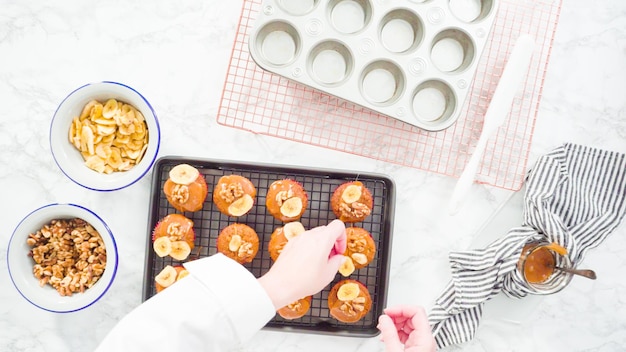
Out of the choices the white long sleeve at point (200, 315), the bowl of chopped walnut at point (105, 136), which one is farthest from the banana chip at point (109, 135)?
the white long sleeve at point (200, 315)

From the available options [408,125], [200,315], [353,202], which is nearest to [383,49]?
[408,125]

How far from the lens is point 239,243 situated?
188 cm

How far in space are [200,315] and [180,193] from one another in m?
0.63

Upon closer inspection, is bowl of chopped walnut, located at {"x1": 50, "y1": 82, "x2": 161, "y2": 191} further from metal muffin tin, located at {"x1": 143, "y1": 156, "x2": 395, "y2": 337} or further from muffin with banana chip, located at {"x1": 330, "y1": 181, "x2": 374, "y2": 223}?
muffin with banana chip, located at {"x1": 330, "y1": 181, "x2": 374, "y2": 223}

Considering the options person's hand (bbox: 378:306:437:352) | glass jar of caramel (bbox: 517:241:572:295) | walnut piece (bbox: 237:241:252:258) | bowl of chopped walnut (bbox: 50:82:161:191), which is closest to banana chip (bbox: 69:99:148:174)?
bowl of chopped walnut (bbox: 50:82:161:191)

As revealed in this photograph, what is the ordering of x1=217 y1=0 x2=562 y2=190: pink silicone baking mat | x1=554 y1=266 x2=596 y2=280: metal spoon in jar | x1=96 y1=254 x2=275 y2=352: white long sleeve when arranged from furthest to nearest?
x1=217 y1=0 x2=562 y2=190: pink silicone baking mat < x1=554 y1=266 x2=596 y2=280: metal spoon in jar < x1=96 y1=254 x2=275 y2=352: white long sleeve

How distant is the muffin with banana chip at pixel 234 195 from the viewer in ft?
6.21

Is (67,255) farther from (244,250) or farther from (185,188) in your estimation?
(244,250)

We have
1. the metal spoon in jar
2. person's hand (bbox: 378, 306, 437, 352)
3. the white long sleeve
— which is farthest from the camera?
the metal spoon in jar

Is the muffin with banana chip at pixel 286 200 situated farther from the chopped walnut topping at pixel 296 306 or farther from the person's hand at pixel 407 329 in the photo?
the person's hand at pixel 407 329

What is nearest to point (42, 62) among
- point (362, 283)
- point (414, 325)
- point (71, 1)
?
point (71, 1)

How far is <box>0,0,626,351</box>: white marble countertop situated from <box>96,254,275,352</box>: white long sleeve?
754 mm

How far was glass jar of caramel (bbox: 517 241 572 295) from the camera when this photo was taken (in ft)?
6.31

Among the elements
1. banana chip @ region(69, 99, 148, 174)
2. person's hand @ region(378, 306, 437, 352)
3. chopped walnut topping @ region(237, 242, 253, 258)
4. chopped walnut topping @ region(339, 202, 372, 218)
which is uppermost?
banana chip @ region(69, 99, 148, 174)
